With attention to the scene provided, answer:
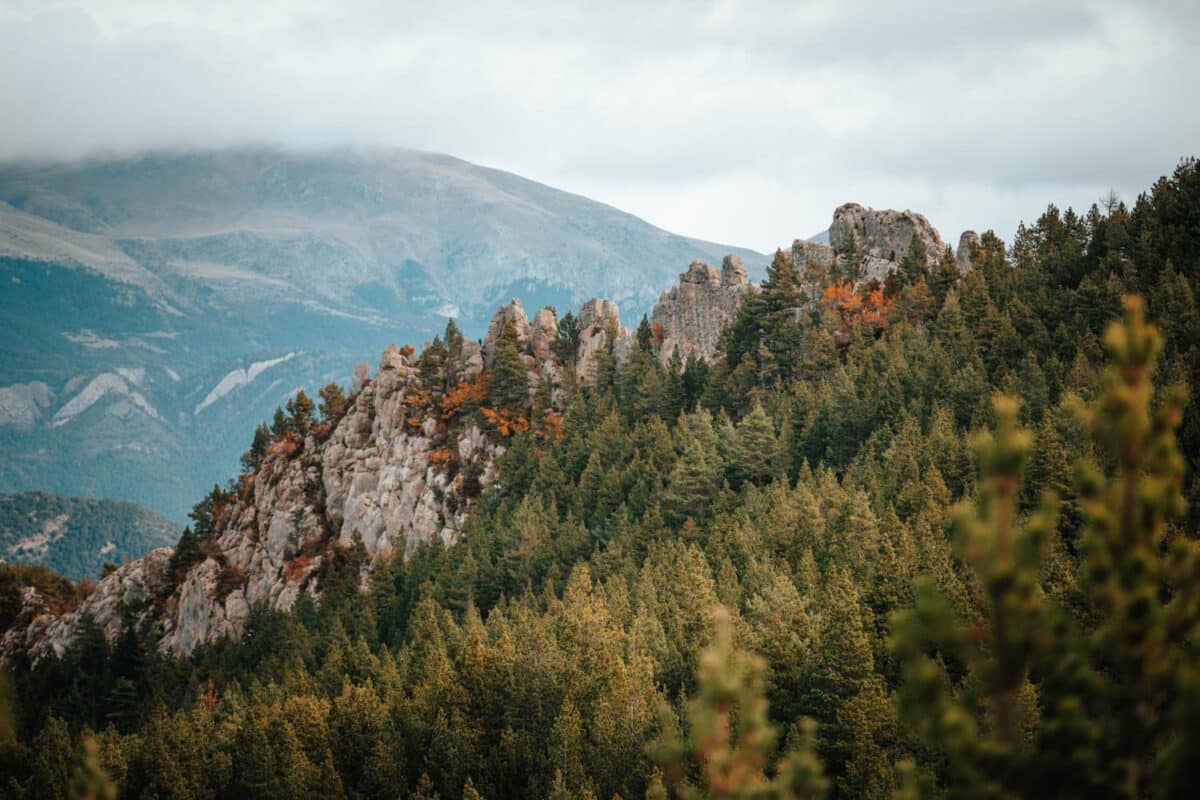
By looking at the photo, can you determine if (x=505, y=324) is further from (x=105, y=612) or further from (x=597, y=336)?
(x=105, y=612)

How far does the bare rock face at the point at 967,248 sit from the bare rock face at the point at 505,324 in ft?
186

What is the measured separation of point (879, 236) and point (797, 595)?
7142 centimetres

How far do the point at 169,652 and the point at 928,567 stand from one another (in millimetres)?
91098

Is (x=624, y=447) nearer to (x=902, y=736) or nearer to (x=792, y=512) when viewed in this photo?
(x=792, y=512)

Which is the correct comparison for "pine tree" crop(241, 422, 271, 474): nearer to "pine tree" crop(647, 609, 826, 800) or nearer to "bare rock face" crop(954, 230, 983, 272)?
"bare rock face" crop(954, 230, 983, 272)

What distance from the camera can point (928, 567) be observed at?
37.3 m

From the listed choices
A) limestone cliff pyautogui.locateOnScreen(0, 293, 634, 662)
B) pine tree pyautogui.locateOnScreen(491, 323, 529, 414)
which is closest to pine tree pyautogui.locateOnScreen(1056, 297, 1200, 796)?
limestone cliff pyautogui.locateOnScreen(0, 293, 634, 662)

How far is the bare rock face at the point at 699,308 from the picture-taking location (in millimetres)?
107312

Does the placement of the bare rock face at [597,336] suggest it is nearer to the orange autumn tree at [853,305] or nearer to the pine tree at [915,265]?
the orange autumn tree at [853,305]

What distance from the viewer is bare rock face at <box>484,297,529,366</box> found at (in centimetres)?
11462

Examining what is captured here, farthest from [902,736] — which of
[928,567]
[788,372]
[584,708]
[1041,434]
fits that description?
[788,372]

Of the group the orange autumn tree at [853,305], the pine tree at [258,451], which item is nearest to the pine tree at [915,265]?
the orange autumn tree at [853,305]

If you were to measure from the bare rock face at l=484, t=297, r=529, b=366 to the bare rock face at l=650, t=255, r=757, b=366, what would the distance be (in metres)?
18.5

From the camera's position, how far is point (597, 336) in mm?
111250
